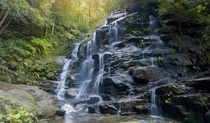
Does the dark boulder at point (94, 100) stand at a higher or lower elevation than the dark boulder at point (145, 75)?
lower

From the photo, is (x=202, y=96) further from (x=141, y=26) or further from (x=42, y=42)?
(x=42, y=42)

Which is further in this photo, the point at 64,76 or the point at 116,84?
the point at 64,76

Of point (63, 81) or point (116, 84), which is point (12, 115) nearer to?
point (116, 84)

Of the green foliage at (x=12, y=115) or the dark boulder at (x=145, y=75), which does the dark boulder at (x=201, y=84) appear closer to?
the dark boulder at (x=145, y=75)

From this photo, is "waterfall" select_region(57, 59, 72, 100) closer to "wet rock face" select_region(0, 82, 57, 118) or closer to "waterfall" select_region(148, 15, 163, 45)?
"wet rock face" select_region(0, 82, 57, 118)

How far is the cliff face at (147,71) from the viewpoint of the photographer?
23.1 ft

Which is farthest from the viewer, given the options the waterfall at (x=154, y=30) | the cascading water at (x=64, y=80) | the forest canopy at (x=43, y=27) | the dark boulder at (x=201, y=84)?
the waterfall at (x=154, y=30)

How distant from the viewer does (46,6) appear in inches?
589

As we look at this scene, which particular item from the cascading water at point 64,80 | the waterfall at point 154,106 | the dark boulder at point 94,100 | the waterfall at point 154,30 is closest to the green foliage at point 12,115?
the cascading water at point 64,80

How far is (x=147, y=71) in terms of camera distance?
8.98 meters

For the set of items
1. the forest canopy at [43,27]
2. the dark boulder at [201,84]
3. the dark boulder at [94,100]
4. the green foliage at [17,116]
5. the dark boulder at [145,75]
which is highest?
the forest canopy at [43,27]

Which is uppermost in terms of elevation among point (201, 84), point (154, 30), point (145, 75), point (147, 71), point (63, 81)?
point (154, 30)

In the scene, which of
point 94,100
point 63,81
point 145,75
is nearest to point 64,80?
point 63,81

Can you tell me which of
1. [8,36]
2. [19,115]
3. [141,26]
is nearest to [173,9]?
[141,26]
